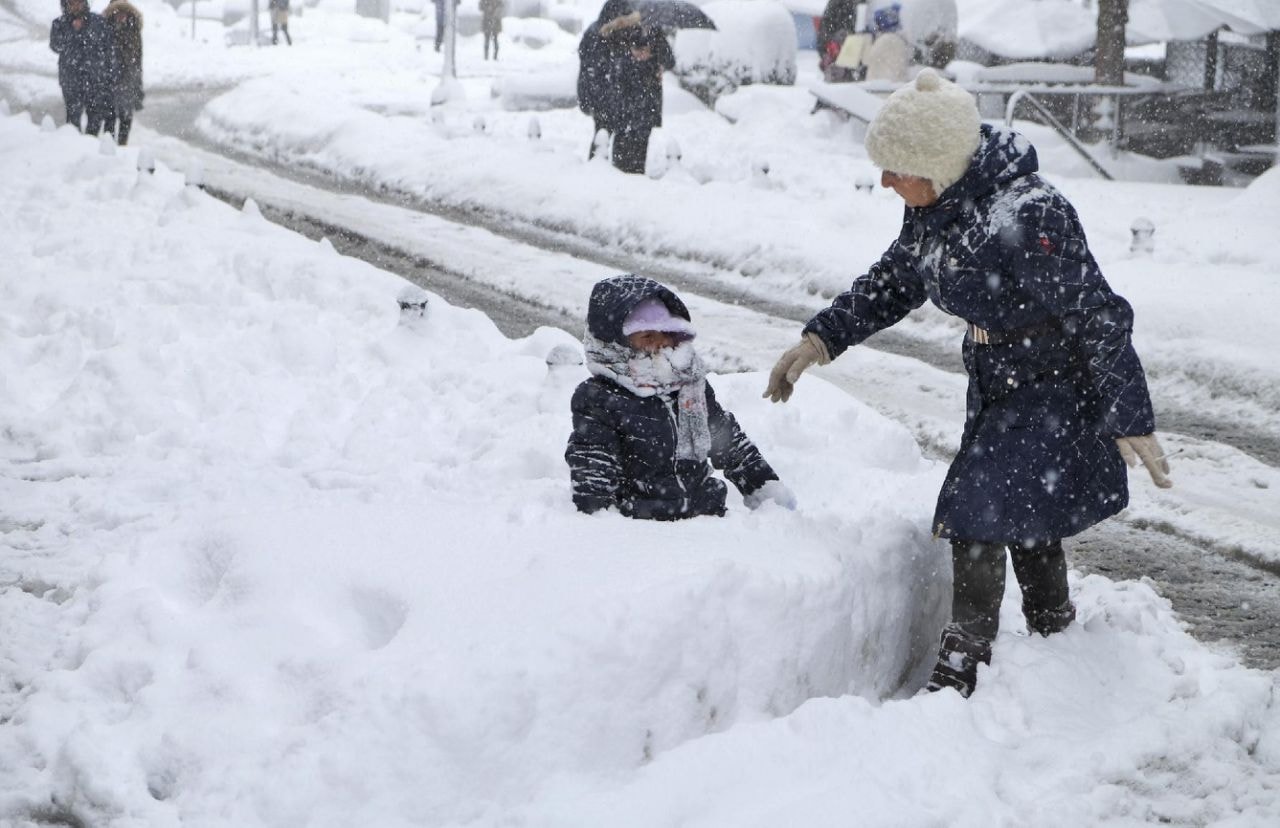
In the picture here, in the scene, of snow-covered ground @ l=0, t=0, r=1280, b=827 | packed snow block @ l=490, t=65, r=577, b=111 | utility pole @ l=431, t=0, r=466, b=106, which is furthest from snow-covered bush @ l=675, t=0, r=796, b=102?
snow-covered ground @ l=0, t=0, r=1280, b=827

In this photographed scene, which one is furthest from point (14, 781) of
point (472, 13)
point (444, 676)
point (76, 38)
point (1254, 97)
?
point (472, 13)

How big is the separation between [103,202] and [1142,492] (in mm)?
7051

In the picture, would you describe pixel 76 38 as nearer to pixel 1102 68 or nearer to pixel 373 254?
pixel 373 254

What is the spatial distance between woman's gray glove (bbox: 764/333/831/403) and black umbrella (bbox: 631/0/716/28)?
2009 cm

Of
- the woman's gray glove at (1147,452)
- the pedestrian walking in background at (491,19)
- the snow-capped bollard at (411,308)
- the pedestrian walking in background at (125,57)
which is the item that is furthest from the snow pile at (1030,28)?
the woman's gray glove at (1147,452)

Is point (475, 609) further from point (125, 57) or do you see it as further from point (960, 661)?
point (125, 57)

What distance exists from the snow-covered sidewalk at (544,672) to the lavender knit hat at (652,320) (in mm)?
536

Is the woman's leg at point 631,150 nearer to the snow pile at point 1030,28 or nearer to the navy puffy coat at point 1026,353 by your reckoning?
the snow pile at point 1030,28

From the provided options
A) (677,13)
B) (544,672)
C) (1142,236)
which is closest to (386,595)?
(544,672)

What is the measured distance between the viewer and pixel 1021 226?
327 cm

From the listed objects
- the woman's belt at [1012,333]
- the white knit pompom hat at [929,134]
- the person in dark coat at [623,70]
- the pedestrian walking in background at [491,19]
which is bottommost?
the woman's belt at [1012,333]

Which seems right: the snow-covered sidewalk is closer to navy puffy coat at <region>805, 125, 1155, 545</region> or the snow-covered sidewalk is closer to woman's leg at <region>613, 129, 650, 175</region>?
navy puffy coat at <region>805, 125, 1155, 545</region>

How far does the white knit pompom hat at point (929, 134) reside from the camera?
10.8 feet

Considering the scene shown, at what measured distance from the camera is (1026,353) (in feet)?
11.1
